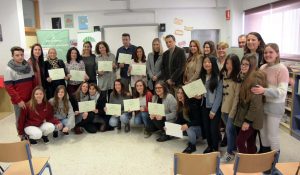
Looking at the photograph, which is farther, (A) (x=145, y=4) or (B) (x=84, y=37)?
(A) (x=145, y=4)

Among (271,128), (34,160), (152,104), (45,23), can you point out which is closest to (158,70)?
(152,104)

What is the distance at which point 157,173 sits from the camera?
9.48 ft

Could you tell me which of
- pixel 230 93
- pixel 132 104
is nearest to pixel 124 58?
pixel 132 104

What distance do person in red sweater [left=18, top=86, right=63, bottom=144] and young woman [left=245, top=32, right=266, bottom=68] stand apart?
281 cm

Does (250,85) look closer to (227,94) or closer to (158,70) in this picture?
(227,94)

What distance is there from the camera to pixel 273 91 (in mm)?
2432

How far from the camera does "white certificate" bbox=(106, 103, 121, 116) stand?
411 centimetres

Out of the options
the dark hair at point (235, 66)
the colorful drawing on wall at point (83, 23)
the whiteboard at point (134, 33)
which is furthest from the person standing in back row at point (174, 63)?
the colorful drawing on wall at point (83, 23)

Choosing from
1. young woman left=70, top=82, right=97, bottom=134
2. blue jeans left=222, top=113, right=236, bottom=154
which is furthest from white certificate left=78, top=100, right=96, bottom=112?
blue jeans left=222, top=113, right=236, bottom=154

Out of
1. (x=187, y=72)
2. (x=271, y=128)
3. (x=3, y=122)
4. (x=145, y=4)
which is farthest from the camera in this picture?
(x=145, y=4)

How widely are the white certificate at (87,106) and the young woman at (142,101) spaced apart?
693 mm

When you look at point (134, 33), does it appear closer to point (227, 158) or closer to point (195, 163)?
point (227, 158)

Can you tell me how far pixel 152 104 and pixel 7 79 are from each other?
6.75ft

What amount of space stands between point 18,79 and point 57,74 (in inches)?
21.6
